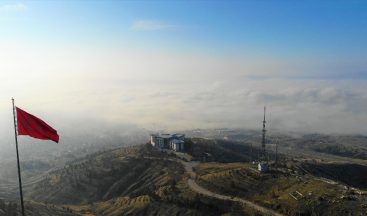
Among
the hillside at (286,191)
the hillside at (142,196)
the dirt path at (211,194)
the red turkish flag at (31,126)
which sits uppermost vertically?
the red turkish flag at (31,126)

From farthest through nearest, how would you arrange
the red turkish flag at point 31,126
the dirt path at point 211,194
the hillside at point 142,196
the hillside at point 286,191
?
the hillside at point 142,196, the dirt path at point 211,194, the hillside at point 286,191, the red turkish flag at point 31,126

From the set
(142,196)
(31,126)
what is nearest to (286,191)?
(142,196)

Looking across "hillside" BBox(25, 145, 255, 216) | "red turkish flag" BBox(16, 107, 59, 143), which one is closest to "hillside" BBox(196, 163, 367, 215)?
"hillside" BBox(25, 145, 255, 216)

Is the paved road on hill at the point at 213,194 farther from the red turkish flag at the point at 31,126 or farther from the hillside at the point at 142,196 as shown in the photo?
the red turkish flag at the point at 31,126

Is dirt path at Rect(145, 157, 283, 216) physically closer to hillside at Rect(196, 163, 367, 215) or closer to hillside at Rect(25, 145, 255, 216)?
hillside at Rect(196, 163, 367, 215)

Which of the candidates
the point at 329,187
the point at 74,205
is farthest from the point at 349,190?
the point at 74,205

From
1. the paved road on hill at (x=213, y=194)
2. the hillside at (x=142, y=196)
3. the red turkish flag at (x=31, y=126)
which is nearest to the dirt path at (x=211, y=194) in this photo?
the paved road on hill at (x=213, y=194)

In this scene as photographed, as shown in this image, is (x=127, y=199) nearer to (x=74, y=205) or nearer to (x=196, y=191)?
(x=196, y=191)

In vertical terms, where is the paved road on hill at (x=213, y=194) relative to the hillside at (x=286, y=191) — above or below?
below
